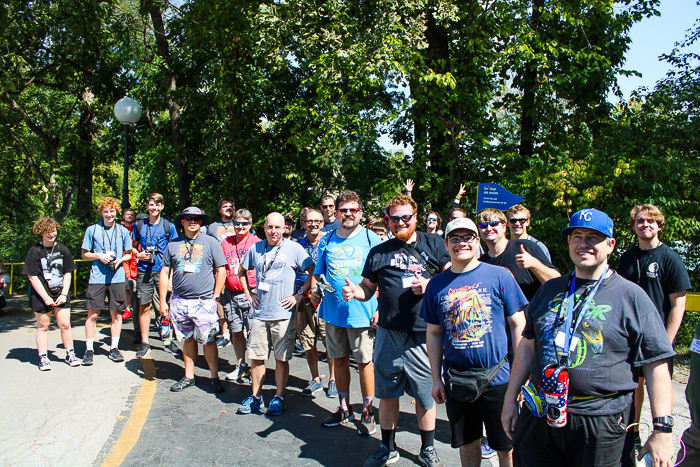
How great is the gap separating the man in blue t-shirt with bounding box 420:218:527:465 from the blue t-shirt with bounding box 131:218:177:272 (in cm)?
509

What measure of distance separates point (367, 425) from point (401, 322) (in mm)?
1248

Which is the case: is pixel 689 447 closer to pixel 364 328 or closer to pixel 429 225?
A: pixel 364 328

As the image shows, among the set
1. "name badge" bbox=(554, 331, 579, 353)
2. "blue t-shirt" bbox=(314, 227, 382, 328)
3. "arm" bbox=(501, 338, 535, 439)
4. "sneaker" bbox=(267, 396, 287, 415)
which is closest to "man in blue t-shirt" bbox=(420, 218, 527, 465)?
"arm" bbox=(501, 338, 535, 439)

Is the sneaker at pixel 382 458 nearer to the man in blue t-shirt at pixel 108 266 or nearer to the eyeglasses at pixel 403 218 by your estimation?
the eyeglasses at pixel 403 218

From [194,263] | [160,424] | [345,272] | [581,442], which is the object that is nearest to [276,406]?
[160,424]

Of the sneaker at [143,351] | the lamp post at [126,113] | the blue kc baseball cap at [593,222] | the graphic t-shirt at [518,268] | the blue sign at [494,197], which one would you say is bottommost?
the sneaker at [143,351]

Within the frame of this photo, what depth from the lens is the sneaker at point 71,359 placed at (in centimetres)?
615

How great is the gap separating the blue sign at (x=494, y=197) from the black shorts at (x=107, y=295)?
5232 millimetres

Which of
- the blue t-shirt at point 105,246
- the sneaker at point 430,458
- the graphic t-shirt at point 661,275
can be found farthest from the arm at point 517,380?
the blue t-shirt at point 105,246

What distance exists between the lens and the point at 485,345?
2984mm

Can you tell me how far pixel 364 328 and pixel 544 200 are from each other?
5561 millimetres

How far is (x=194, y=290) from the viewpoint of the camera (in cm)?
545

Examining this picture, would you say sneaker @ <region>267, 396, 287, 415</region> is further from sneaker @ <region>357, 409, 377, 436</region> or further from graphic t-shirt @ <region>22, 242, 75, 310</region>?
graphic t-shirt @ <region>22, 242, 75, 310</region>

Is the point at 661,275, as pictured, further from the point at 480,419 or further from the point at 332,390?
the point at 332,390
